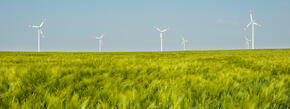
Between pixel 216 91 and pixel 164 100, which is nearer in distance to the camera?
pixel 164 100

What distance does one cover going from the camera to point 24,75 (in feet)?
6.79

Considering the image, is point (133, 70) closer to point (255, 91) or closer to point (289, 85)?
point (255, 91)

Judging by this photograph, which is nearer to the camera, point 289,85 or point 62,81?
point 62,81

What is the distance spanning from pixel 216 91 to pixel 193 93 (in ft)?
0.96

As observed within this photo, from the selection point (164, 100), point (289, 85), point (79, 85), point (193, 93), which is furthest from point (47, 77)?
point (289, 85)

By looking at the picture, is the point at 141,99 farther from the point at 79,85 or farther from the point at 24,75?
the point at 24,75

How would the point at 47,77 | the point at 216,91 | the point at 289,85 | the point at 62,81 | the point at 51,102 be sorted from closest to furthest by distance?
1. the point at 51,102
2. the point at 216,91
3. the point at 62,81
4. the point at 47,77
5. the point at 289,85

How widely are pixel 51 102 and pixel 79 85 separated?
1.94 ft

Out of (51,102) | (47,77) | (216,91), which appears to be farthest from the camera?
(47,77)

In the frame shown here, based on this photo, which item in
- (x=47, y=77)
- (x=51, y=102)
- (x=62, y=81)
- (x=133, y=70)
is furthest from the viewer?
(x=133, y=70)

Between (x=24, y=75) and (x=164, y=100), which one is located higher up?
(x=24, y=75)

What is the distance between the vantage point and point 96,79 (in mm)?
2137

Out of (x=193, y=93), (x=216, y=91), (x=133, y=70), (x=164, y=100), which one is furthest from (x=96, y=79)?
(x=216, y=91)

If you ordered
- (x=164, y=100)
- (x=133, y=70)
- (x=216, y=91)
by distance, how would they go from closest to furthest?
(x=164, y=100)
(x=216, y=91)
(x=133, y=70)
